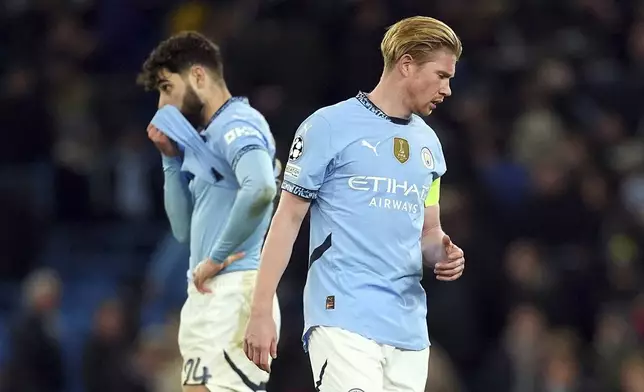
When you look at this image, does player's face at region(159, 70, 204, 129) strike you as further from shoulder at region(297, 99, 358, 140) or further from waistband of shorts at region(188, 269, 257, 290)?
shoulder at region(297, 99, 358, 140)

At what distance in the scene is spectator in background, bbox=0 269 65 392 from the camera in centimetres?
1137

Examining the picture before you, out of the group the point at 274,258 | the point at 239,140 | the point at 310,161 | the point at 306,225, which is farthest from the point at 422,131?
the point at 306,225

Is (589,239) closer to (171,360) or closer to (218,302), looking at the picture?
(171,360)

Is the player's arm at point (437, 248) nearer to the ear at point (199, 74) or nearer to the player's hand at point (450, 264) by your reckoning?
the player's hand at point (450, 264)

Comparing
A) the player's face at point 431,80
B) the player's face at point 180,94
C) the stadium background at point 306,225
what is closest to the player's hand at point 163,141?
the player's face at point 180,94

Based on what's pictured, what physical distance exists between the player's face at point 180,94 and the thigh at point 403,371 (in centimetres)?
170

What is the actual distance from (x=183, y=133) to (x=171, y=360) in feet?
15.8

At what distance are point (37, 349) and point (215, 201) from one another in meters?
5.43

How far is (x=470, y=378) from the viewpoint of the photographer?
1129 centimetres

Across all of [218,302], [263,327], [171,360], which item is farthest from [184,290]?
[263,327]

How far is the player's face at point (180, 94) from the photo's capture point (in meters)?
6.51

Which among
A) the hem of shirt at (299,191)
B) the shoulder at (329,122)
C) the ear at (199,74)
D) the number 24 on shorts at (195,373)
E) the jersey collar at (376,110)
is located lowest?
the number 24 on shorts at (195,373)

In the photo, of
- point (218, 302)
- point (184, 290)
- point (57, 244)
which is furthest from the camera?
point (57, 244)

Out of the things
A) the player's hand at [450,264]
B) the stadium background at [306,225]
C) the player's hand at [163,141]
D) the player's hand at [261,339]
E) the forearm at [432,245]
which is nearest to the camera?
the player's hand at [261,339]
